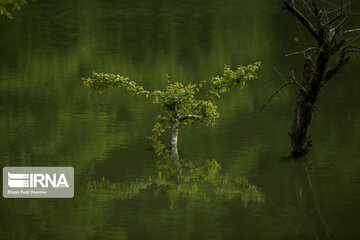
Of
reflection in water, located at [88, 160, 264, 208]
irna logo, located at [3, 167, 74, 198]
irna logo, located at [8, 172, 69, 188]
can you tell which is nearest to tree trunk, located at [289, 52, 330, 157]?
reflection in water, located at [88, 160, 264, 208]

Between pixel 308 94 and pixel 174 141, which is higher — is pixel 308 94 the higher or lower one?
the higher one

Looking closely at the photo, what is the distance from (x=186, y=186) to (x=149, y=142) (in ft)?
11.5

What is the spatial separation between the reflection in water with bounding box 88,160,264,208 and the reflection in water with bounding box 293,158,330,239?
2.49ft

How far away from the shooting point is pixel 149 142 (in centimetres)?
1625

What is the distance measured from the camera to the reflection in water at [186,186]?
12422 millimetres

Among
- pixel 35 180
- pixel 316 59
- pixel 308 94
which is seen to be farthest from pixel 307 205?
pixel 35 180

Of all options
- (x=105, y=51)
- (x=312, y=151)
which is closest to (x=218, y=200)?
(x=312, y=151)

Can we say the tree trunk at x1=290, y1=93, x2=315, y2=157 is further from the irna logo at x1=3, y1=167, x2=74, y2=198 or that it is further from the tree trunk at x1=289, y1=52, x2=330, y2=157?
the irna logo at x1=3, y1=167, x2=74, y2=198

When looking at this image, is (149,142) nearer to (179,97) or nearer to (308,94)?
(179,97)

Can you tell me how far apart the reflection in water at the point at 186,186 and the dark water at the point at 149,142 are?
3.0 inches

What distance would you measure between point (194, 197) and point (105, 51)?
18.6 m

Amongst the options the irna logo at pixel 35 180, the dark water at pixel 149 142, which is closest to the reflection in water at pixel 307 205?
the dark water at pixel 149 142

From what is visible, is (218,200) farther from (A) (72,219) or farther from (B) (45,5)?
(B) (45,5)

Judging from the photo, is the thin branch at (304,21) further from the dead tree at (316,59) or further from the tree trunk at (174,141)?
the tree trunk at (174,141)
